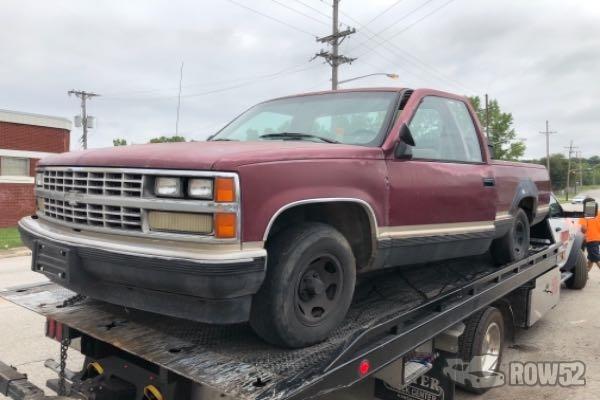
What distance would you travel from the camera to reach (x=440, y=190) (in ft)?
12.0

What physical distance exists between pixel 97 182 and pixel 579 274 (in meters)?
8.39

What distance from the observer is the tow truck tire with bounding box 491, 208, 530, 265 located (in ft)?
16.3

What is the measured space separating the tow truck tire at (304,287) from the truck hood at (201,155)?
41 cm

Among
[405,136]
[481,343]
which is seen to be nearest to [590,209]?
[481,343]

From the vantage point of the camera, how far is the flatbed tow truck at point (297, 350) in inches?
94.0

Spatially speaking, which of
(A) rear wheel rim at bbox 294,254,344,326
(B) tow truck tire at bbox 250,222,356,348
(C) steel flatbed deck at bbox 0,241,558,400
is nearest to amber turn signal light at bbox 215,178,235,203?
(B) tow truck tire at bbox 250,222,356,348

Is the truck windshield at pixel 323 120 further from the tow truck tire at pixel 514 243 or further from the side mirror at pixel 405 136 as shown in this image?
the tow truck tire at pixel 514 243

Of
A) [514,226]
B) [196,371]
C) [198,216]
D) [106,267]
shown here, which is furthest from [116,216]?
[514,226]

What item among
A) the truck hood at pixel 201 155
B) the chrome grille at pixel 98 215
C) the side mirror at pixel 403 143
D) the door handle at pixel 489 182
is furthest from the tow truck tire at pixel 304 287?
the door handle at pixel 489 182

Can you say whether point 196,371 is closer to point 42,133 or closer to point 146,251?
point 146,251

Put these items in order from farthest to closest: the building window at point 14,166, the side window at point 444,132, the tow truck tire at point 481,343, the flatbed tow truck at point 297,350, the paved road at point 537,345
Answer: the building window at point 14,166 < the paved road at point 537,345 < the tow truck tire at point 481,343 < the side window at point 444,132 < the flatbed tow truck at point 297,350

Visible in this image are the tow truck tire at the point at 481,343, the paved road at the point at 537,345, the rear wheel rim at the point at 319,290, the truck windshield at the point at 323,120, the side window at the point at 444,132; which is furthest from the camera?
the paved road at the point at 537,345

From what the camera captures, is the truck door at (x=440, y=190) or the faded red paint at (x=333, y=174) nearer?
the faded red paint at (x=333, y=174)

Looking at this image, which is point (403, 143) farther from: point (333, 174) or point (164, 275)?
point (164, 275)
